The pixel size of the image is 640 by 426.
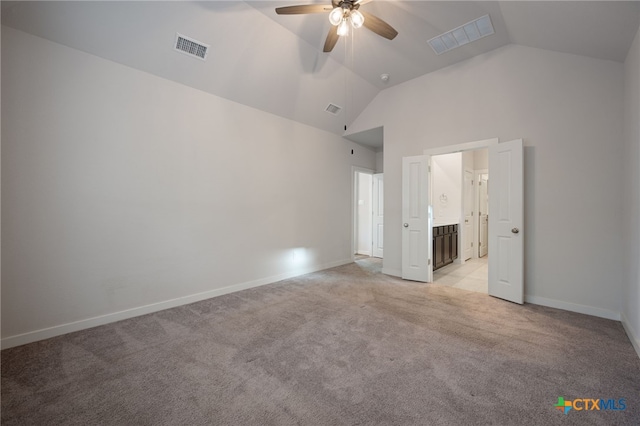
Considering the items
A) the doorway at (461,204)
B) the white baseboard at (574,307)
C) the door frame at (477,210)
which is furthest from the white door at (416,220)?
the door frame at (477,210)

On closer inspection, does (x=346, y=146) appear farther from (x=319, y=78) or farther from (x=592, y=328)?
(x=592, y=328)

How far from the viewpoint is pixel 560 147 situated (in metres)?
3.14

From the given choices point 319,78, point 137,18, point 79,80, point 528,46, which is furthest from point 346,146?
point 79,80

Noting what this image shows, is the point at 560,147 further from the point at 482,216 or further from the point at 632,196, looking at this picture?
the point at 482,216

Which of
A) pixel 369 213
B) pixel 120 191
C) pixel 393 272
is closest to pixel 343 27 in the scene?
pixel 120 191

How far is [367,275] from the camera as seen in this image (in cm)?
476

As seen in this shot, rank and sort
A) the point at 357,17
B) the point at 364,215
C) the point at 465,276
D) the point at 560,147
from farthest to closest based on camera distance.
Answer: the point at 364,215, the point at 465,276, the point at 560,147, the point at 357,17

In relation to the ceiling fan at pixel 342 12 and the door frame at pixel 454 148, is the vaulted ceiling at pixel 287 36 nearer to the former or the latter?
the ceiling fan at pixel 342 12

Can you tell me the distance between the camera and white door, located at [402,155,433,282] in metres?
4.23

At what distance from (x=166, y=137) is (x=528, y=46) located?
15.7ft

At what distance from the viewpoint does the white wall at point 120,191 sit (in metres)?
2.37

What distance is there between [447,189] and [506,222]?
2745 millimetres

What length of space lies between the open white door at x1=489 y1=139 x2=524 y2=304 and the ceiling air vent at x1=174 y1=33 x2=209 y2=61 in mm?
3975

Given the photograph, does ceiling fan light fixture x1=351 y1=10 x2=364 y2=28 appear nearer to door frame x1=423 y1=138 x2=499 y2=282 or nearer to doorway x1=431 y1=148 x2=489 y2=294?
door frame x1=423 y1=138 x2=499 y2=282
